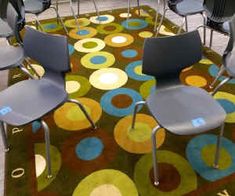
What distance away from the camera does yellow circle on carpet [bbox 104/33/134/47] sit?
3.18m

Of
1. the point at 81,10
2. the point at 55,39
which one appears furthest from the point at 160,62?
the point at 81,10

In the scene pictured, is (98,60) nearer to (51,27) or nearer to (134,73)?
(134,73)

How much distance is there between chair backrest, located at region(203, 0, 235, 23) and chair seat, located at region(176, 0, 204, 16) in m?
0.30

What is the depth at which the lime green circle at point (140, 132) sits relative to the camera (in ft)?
6.41

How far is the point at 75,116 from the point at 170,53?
0.98 meters

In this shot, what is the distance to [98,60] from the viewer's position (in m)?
2.89

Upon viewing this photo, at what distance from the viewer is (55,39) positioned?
165 centimetres

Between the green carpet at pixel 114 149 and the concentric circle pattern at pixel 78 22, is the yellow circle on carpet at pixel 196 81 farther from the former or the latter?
the concentric circle pattern at pixel 78 22

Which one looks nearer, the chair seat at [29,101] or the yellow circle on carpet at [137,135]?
the chair seat at [29,101]

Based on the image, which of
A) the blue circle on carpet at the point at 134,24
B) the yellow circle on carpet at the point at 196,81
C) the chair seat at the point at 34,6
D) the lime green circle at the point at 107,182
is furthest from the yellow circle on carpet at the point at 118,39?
the lime green circle at the point at 107,182

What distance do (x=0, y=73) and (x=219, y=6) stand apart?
7.39 ft

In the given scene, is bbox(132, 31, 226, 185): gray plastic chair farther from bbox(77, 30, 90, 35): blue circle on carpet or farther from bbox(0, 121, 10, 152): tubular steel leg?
bbox(77, 30, 90, 35): blue circle on carpet

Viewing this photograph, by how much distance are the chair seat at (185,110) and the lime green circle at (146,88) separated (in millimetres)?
654

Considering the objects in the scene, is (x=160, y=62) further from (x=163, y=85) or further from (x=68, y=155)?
(x=68, y=155)
